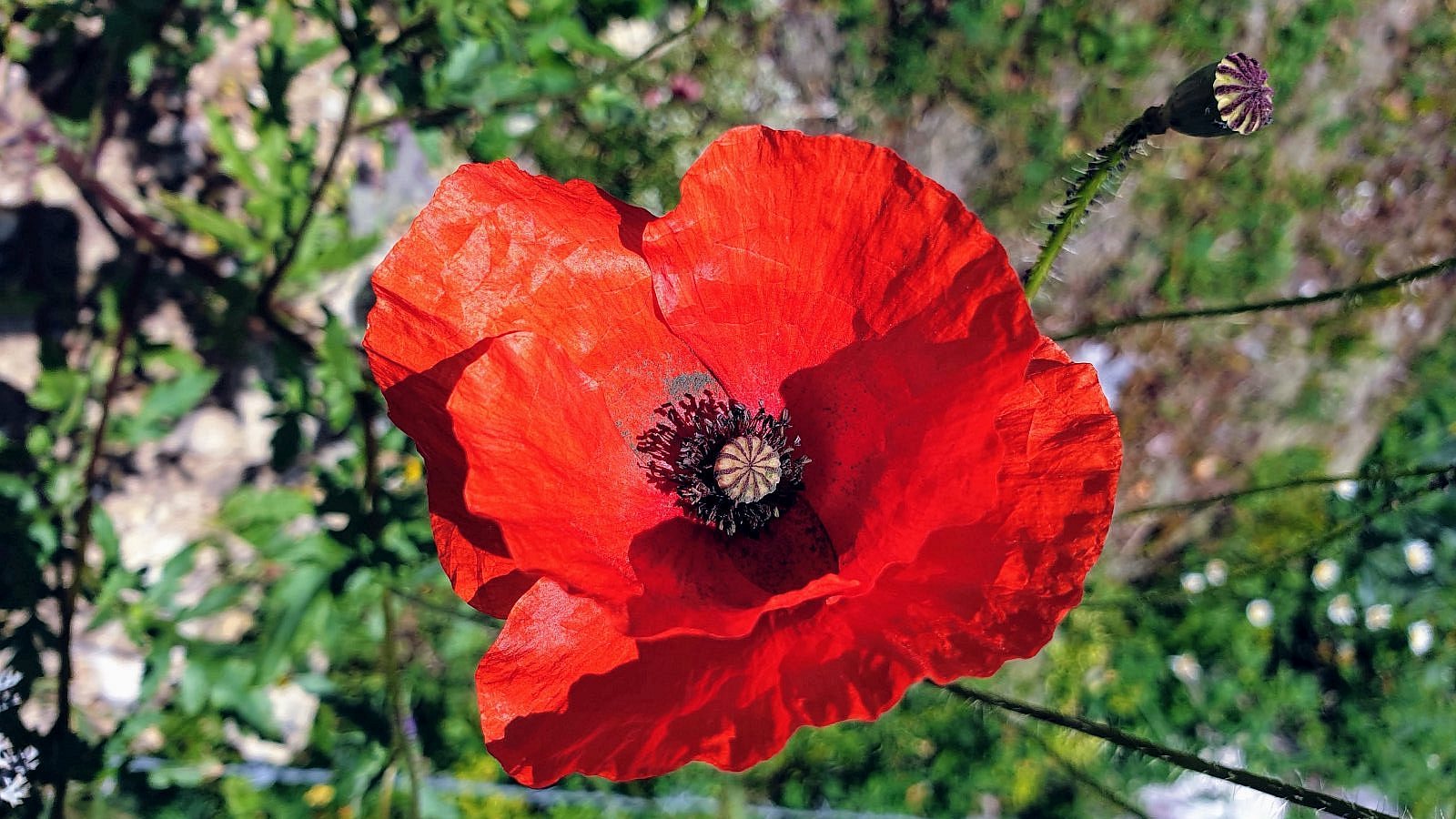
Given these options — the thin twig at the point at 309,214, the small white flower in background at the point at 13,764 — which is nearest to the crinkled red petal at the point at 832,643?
the thin twig at the point at 309,214

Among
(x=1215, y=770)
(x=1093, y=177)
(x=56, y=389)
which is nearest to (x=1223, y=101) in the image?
(x=1093, y=177)

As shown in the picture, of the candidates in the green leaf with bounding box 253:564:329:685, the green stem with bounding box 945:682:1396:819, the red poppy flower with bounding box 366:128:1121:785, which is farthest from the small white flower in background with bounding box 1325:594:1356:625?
the green leaf with bounding box 253:564:329:685

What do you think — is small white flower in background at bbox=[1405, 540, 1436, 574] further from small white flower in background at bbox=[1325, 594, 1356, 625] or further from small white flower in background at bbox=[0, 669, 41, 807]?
small white flower in background at bbox=[0, 669, 41, 807]

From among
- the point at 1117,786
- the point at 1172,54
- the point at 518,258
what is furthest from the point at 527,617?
the point at 1172,54

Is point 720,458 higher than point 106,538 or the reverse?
the reverse

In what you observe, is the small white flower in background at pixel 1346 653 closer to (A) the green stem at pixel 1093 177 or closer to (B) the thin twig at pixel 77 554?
(A) the green stem at pixel 1093 177

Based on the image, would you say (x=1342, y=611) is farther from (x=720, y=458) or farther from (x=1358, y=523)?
(x=720, y=458)
